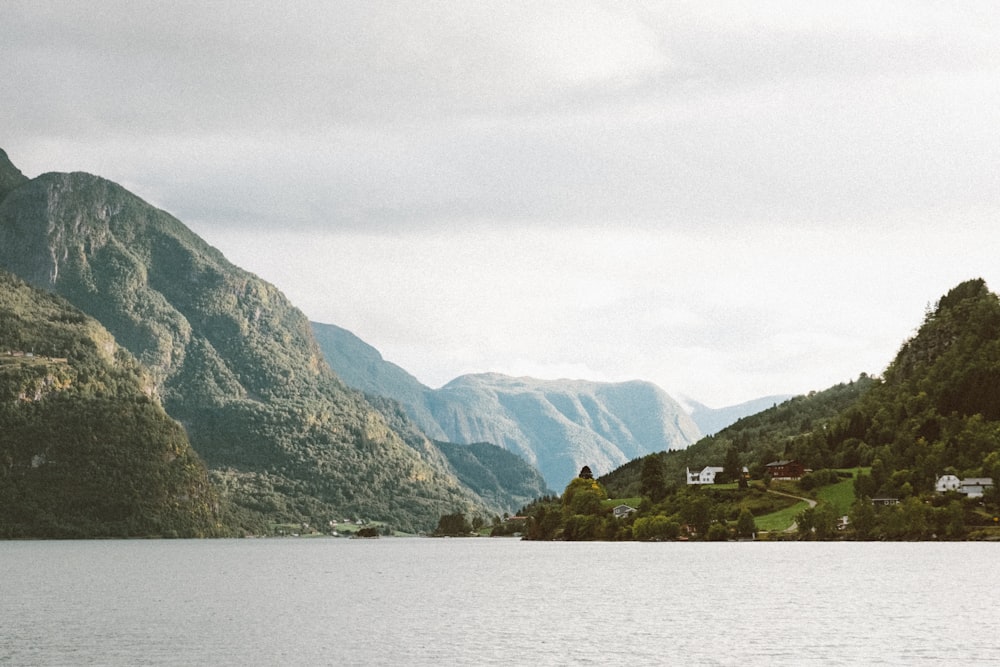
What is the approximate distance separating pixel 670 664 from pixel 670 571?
85.5m

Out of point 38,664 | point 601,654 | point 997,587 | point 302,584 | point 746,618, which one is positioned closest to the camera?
point 38,664

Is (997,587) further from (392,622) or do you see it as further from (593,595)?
(392,622)

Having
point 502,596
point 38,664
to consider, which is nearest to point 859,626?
point 502,596

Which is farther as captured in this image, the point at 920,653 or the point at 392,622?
the point at 392,622

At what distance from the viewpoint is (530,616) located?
101750 millimetres

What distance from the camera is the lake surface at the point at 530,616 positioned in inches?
3049

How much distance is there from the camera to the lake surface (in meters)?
77.4

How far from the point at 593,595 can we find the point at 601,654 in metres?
44.7

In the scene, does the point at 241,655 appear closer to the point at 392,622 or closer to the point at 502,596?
the point at 392,622

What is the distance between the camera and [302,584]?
5915 inches

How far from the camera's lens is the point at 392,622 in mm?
98500

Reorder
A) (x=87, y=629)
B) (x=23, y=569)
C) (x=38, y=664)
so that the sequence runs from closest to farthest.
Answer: (x=38, y=664) → (x=87, y=629) → (x=23, y=569)

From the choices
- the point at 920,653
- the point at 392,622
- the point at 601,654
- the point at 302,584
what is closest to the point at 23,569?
the point at 302,584

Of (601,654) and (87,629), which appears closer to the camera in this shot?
(601,654)
